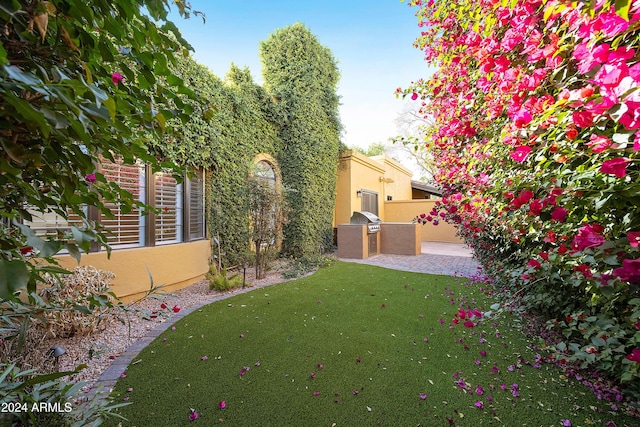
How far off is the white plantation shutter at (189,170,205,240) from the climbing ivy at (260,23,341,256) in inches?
128

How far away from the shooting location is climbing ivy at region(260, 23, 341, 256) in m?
9.80

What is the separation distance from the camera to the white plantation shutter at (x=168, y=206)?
19.0 feet

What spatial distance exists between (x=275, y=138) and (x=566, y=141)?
901cm

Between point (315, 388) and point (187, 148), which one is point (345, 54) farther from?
point (315, 388)

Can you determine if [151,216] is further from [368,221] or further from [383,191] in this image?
[383,191]

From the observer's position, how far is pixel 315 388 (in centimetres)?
262

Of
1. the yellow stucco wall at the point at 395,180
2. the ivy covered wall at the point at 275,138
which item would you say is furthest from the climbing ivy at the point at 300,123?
the yellow stucco wall at the point at 395,180

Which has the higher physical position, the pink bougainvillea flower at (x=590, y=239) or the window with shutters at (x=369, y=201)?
the window with shutters at (x=369, y=201)

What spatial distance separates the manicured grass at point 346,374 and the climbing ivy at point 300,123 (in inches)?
212

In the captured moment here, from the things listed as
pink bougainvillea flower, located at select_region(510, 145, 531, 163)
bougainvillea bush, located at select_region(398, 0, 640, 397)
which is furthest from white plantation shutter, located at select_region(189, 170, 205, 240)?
pink bougainvillea flower, located at select_region(510, 145, 531, 163)

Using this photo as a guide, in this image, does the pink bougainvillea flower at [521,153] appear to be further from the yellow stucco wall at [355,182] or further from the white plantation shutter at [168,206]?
the yellow stucco wall at [355,182]

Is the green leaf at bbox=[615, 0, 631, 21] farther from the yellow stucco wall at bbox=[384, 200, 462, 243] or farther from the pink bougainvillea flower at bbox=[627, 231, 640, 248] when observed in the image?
the yellow stucco wall at bbox=[384, 200, 462, 243]

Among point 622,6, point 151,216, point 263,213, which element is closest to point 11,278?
point 622,6

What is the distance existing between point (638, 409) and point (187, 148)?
7.32 m
